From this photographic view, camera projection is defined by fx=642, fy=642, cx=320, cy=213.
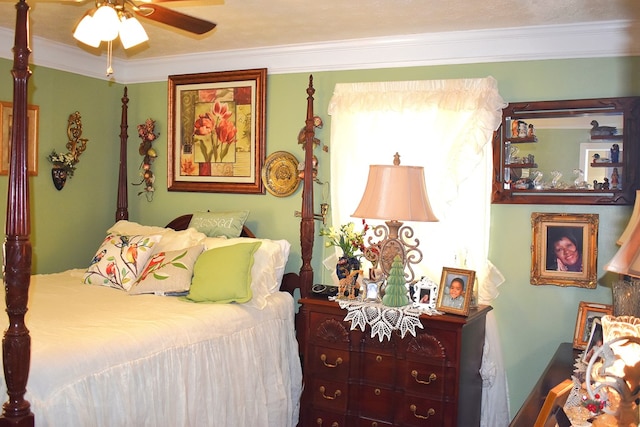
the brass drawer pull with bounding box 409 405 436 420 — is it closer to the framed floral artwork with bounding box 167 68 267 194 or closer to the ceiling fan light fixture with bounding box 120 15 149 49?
the framed floral artwork with bounding box 167 68 267 194

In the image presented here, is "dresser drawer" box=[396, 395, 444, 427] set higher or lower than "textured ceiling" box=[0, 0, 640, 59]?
lower

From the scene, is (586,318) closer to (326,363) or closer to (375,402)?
(375,402)

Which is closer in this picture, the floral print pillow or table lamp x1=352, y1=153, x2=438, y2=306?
table lamp x1=352, y1=153, x2=438, y2=306

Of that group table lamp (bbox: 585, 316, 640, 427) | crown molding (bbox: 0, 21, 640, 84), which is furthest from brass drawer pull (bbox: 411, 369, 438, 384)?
crown molding (bbox: 0, 21, 640, 84)

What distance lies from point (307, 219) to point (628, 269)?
7.78 ft

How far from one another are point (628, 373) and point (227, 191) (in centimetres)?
327

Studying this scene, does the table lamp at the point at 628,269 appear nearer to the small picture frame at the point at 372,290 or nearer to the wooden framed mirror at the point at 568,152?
the wooden framed mirror at the point at 568,152

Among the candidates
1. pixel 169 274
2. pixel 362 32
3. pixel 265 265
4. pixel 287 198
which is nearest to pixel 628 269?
pixel 265 265

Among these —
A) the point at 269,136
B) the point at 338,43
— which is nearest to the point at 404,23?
the point at 338,43

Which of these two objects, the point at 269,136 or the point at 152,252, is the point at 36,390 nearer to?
the point at 152,252

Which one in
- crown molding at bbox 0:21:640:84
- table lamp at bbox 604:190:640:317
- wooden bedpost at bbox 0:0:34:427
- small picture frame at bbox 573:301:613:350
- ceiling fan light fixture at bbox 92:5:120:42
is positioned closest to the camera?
table lamp at bbox 604:190:640:317

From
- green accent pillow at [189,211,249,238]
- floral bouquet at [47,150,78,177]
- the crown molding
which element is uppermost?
the crown molding

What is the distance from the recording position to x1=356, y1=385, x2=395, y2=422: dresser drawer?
3.43 m

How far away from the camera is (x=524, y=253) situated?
12.0 ft
